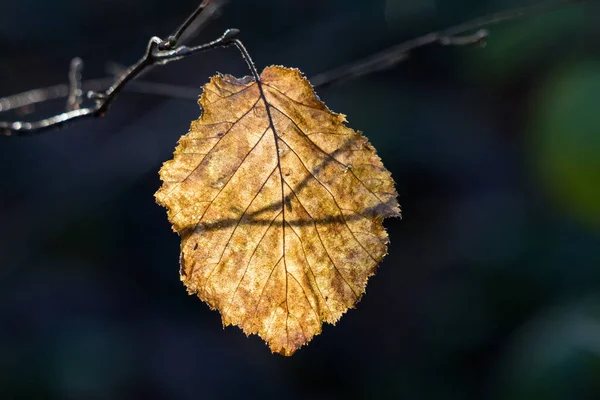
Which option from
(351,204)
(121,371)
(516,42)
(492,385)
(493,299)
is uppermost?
(351,204)

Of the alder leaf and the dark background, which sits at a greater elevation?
the alder leaf

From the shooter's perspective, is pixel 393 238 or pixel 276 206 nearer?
pixel 276 206

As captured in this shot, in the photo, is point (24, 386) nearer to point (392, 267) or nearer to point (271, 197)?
point (392, 267)

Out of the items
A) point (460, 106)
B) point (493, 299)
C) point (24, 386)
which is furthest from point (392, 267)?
point (24, 386)

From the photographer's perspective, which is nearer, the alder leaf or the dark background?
the alder leaf

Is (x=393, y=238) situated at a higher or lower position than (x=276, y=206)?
lower
